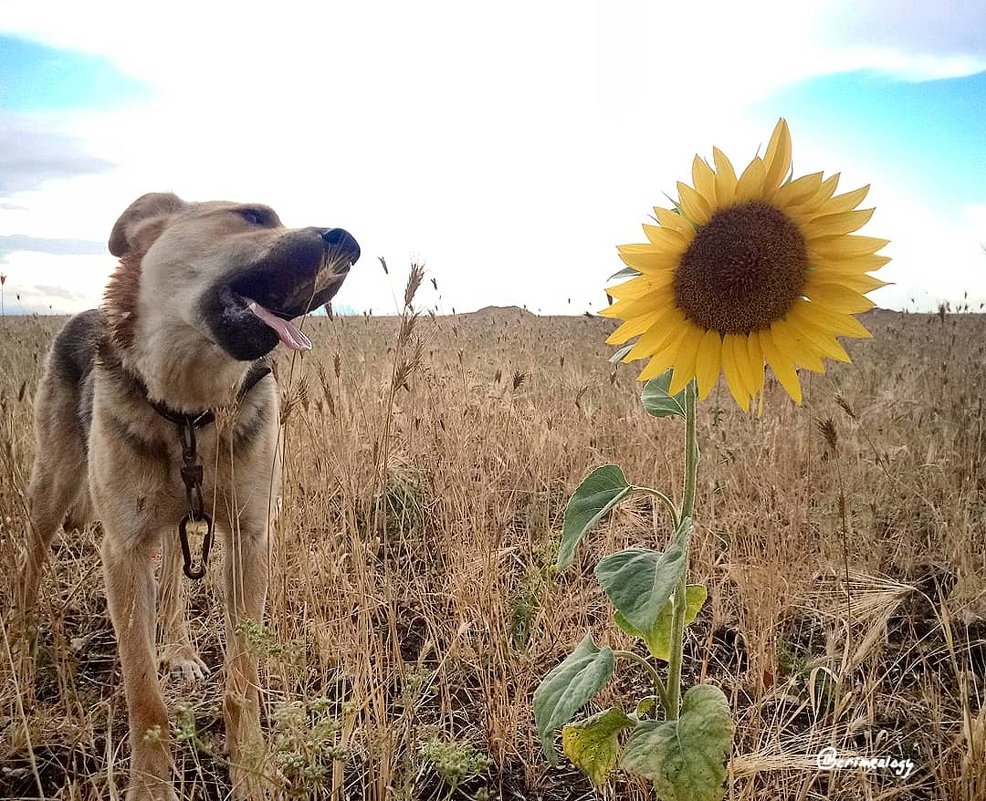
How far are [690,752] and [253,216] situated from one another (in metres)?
2.61

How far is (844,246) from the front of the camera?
1.45 m

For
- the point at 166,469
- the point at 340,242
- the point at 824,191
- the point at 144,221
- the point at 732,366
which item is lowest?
the point at 166,469

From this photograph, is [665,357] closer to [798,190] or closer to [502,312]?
[798,190]

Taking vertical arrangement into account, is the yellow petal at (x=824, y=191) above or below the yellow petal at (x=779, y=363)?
above

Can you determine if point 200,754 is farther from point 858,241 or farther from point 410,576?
point 858,241

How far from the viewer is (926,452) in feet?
13.8

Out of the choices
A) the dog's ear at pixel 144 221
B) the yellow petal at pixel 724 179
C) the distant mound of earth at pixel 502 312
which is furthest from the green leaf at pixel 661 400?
the distant mound of earth at pixel 502 312

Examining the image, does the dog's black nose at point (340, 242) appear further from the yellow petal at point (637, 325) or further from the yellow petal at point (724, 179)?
the yellow petal at point (724, 179)

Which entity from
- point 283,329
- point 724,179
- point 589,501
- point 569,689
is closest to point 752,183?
point 724,179

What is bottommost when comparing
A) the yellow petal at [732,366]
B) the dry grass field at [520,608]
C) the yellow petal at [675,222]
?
the dry grass field at [520,608]

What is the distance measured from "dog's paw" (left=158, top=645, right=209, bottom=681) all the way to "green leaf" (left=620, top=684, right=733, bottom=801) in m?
2.16

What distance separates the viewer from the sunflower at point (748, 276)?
56.2 inches

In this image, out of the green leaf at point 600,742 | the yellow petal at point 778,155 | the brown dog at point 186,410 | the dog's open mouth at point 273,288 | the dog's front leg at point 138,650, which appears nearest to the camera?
the yellow petal at point 778,155

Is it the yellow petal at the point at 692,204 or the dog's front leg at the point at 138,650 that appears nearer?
the yellow petal at the point at 692,204
